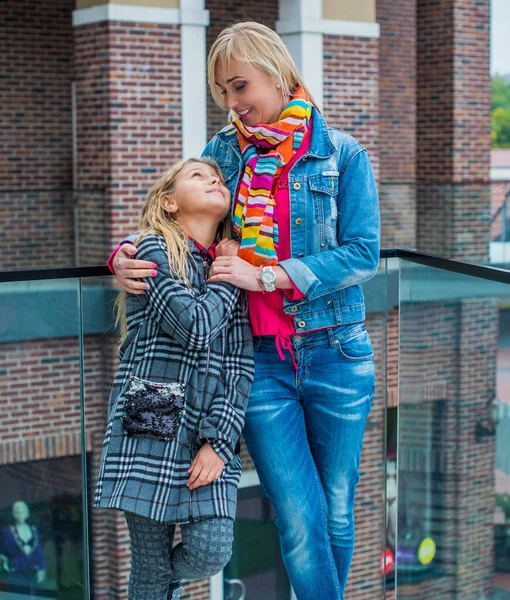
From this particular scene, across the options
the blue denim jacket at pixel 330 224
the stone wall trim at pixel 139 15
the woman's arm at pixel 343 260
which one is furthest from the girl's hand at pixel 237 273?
the stone wall trim at pixel 139 15

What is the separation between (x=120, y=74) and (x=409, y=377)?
6.40m

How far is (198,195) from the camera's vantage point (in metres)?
2.86

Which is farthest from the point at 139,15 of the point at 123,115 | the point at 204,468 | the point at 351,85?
the point at 204,468

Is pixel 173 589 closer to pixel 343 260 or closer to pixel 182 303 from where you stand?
pixel 182 303

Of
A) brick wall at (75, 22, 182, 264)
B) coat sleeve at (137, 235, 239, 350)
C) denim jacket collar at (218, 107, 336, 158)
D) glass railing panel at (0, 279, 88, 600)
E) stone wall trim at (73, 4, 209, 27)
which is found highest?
stone wall trim at (73, 4, 209, 27)

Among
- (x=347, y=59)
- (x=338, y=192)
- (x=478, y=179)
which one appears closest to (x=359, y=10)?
(x=347, y=59)

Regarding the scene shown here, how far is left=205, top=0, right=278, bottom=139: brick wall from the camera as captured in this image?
522 inches

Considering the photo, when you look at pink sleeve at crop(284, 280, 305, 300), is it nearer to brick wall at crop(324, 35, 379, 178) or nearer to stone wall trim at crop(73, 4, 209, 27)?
stone wall trim at crop(73, 4, 209, 27)

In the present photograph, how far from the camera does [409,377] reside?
4406 mm

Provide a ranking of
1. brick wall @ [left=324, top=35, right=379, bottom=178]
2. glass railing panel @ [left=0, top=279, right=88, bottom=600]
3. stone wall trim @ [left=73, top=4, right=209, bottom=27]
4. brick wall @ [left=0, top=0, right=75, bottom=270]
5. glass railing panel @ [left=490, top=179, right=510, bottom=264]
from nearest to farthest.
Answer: glass railing panel @ [left=0, top=279, right=88, bottom=600], stone wall trim @ [left=73, top=4, right=209, bottom=27], brick wall @ [left=324, top=35, right=379, bottom=178], brick wall @ [left=0, top=0, right=75, bottom=270], glass railing panel @ [left=490, top=179, right=510, bottom=264]

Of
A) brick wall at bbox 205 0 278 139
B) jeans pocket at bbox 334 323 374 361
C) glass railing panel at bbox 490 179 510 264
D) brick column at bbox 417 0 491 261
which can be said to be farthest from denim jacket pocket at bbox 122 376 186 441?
glass railing panel at bbox 490 179 510 264

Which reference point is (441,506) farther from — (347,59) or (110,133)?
(347,59)

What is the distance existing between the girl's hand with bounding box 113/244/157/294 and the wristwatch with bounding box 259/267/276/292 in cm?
31

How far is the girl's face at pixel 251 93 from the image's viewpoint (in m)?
2.77
